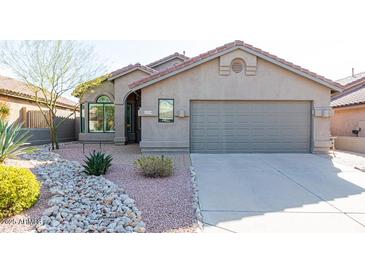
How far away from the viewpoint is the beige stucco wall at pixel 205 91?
40.5ft

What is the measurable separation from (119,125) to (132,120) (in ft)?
6.66

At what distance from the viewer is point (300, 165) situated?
10.1 meters

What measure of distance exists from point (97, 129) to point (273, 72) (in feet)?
41.0

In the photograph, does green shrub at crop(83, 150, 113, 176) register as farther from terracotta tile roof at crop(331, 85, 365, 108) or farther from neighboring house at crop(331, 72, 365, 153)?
terracotta tile roof at crop(331, 85, 365, 108)

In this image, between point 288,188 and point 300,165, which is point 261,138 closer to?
point 300,165

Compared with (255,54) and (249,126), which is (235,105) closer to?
(249,126)

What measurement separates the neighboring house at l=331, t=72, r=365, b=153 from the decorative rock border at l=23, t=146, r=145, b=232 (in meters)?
14.5

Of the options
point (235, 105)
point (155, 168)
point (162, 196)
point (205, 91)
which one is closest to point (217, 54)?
point (205, 91)

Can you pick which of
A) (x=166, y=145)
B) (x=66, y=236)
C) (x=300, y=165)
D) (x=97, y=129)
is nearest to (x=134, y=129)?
(x=97, y=129)

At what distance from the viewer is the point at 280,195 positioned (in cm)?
660

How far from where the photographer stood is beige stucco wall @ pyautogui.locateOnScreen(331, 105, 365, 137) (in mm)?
16359

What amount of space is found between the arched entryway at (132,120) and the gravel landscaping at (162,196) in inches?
353

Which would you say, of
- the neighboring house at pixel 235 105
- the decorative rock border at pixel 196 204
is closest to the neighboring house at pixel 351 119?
the neighboring house at pixel 235 105

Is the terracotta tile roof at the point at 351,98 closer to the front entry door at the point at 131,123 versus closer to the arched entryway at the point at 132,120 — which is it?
the arched entryway at the point at 132,120
